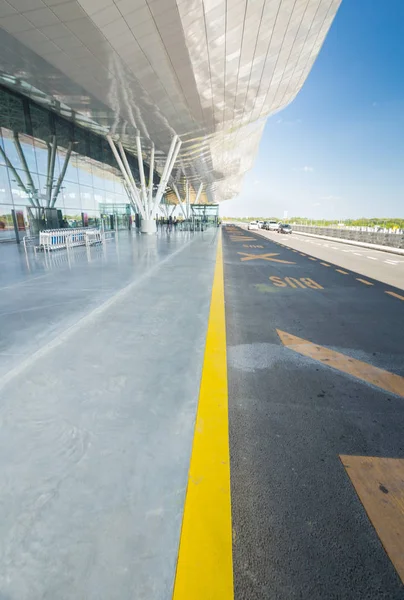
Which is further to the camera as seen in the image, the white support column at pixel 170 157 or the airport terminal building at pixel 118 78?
the white support column at pixel 170 157

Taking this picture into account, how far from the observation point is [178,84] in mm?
15406

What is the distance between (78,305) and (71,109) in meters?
20.1

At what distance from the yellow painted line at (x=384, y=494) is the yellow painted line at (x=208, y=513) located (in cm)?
78

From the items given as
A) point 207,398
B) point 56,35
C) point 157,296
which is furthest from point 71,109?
point 207,398

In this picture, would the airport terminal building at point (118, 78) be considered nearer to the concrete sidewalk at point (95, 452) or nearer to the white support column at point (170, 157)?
the white support column at point (170, 157)

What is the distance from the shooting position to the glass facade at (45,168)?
1756 centimetres

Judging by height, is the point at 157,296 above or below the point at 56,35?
below

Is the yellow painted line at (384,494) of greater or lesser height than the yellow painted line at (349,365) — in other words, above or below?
above

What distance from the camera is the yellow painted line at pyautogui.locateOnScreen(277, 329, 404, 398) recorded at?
111 inches

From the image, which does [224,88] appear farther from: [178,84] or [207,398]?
[207,398]

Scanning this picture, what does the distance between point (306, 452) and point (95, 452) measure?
4.74 feet

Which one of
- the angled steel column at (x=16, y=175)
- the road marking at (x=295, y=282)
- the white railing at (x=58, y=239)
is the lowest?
the road marking at (x=295, y=282)

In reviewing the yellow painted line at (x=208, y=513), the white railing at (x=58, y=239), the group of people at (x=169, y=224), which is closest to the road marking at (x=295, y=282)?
the yellow painted line at (x=208, y=513)

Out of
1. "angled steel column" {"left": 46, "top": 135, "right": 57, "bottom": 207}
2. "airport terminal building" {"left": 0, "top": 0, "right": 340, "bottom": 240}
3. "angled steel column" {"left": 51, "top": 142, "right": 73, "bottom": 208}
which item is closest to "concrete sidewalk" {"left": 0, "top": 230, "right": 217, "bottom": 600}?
"airport terminal building" {"left": 0, "top": 0, "right": 340, "bottom": 240}
